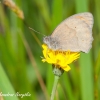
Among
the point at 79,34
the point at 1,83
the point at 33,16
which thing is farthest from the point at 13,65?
the point at 33,16

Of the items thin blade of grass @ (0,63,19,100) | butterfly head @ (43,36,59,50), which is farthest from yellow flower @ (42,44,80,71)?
thin blade of grass @ (0,63,19,100)

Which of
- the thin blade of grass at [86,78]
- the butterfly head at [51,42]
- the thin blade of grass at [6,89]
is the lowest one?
the thin blade of grass at [86,78]

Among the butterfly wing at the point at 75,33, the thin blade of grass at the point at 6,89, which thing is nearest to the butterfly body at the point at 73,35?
the butterfly wing at the point at 75,33

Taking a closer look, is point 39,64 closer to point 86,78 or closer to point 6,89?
point 86,78

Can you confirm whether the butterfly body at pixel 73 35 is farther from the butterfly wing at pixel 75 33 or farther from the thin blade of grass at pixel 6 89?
the thin blade of grass at pixel 6 89

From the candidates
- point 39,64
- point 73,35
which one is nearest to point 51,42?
point 73,35

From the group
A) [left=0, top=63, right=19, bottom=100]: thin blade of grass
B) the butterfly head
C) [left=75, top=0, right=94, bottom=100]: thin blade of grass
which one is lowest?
[left=75, top=0, right=94, bottom=100]: thin blade of grass

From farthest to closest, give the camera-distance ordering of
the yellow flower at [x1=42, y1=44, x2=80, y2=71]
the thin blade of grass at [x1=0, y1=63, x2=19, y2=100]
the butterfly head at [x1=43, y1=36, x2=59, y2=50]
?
the butterfly head at [x1=43, y1=36, x2=59, y2=50] < the yellow flower at [x1=42, y1=44, x2=80, y2=71] < the thin blade of grass at [x1=0, y1=63, x2=19, y2=100]

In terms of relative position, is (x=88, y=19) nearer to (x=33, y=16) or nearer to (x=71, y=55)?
(x=71, y=55)

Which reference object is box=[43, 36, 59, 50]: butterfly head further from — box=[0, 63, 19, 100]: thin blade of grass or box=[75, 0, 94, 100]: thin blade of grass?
box=[0, 63, 19, 100]: thin blade of grass

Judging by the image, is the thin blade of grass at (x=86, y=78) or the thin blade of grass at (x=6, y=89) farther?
the thin blade of grass at (x=86, y=78)
